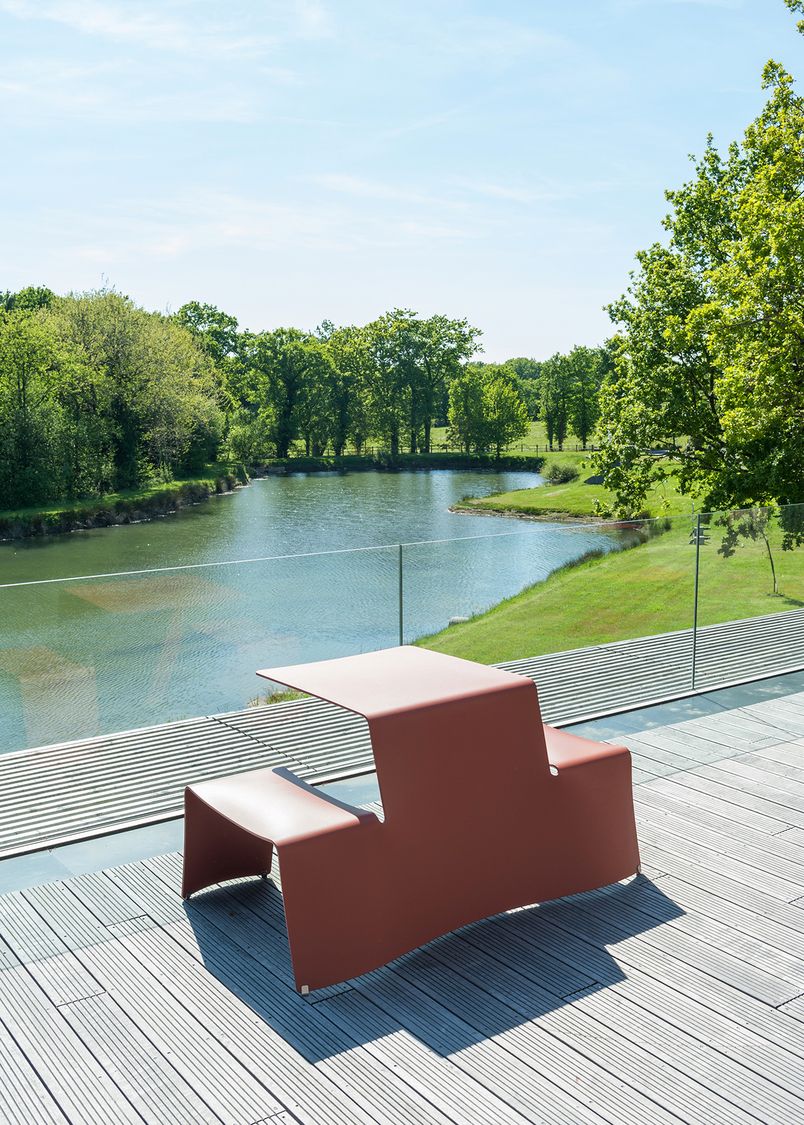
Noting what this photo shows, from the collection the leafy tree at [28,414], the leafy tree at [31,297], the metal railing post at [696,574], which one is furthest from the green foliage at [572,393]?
the metal railing post at [696,574]

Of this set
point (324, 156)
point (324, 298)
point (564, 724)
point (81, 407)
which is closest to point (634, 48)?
point (564, 724)

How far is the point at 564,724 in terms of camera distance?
6125 millimetres

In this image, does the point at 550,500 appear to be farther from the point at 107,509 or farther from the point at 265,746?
the point at 265,746

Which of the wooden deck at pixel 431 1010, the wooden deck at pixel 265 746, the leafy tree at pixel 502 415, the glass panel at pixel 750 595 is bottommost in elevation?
the wooden deck at pixel 431 1010

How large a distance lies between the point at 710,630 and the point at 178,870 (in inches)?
168

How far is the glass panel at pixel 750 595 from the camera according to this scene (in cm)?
688

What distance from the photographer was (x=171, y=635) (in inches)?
207

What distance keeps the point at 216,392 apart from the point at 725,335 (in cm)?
4094

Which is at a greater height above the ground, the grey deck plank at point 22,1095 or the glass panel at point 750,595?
the glass panel at point 750,595

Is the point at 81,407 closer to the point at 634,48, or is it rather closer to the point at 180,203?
the point at 180,203

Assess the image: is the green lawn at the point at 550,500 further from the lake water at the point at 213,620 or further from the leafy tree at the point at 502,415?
the lake water at the point at 213,620

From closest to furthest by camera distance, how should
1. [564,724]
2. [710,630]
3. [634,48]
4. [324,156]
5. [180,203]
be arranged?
[564,724] → [710,630] → [634,48] → [324,156] → [180,203]

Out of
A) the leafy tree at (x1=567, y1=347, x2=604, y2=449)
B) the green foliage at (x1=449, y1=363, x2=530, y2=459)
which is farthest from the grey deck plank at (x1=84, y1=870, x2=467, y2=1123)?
the leafy tree at (x1=567, y1=347, x2=604, y2=449)

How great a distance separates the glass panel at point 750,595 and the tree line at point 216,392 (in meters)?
32.1
